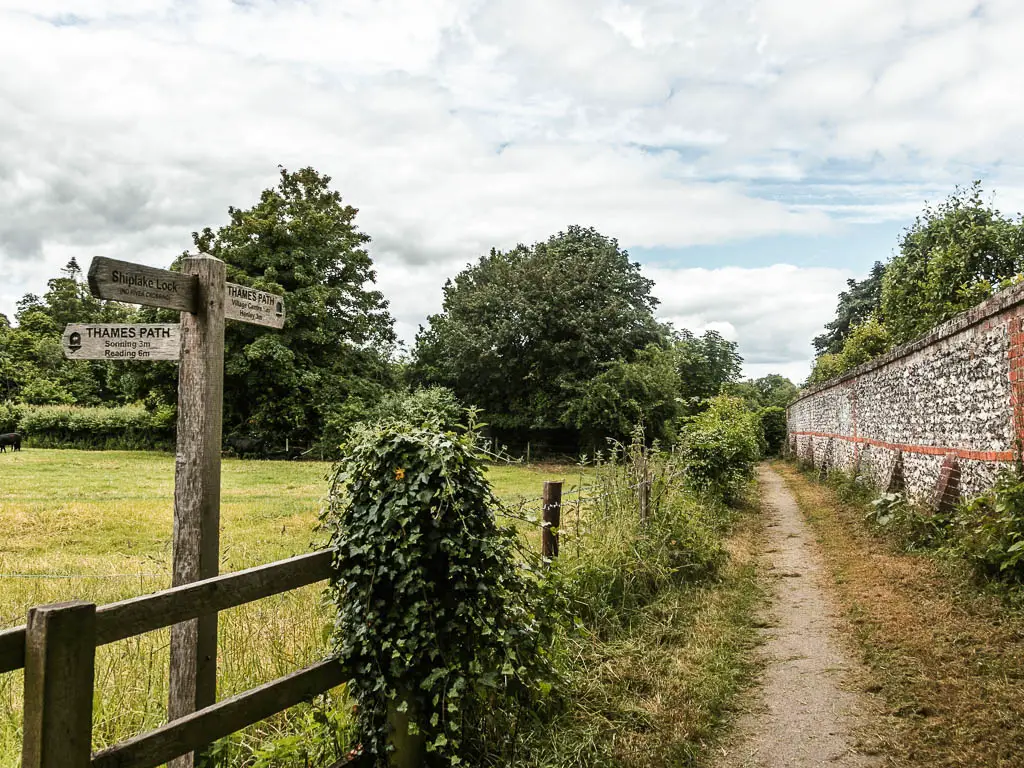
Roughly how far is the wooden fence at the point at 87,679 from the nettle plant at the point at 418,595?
1.81 feet

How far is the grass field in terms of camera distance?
148 inches

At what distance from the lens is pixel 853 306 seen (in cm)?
5322

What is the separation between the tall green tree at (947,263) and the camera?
2402 cm

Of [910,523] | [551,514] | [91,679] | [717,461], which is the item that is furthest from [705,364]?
[91,679]

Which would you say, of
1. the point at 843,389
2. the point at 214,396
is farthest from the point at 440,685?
the point at 843,389

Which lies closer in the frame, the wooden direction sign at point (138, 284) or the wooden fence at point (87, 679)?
the wooden fence at point (87, 679)

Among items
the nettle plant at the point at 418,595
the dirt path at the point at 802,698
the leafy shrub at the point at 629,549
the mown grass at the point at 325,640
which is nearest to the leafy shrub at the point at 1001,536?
the dirt path at the point at 802,698

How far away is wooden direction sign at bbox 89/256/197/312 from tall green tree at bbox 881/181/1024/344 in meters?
23.1

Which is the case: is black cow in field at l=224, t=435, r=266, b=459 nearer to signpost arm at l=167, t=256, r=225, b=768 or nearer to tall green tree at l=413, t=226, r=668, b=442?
tall green tree at l=413, t=226, r=668, b=442

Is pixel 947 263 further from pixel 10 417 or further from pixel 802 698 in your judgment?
pixel 10 417

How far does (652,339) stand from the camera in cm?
3123

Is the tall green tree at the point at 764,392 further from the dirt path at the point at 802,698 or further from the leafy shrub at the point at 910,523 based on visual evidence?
the dirt path at the point at 802,698

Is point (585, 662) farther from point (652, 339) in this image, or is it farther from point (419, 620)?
point (652, 339)

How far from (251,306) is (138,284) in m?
0.58
